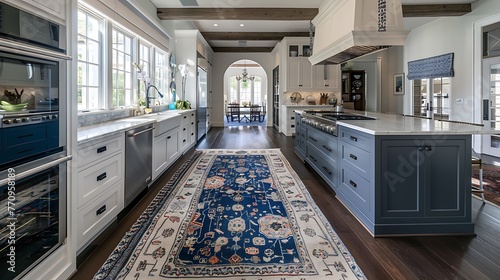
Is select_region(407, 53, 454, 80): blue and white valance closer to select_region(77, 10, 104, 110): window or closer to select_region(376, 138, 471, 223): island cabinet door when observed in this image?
select_region(376, 138, 471, 223): island cabinet door

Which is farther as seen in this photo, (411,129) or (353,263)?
(411,129)

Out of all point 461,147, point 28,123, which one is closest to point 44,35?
point 28,123

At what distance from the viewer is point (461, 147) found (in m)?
2.40

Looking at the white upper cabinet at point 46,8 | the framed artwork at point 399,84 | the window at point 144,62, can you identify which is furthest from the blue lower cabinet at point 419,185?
the framed artwork at point 399,84

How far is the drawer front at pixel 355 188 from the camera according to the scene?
8.45 ft

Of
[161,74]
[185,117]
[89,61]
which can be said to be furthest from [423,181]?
[161,74]

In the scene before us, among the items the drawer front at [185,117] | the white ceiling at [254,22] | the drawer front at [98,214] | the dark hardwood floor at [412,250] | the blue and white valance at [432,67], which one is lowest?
the dark hardwood floor at [412,250]

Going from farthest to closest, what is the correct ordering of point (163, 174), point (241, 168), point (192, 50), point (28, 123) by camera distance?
point (192, 50) < point (241, 168) < point (163, 174) < point (28, 123)

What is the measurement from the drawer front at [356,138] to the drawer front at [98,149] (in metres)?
2.12

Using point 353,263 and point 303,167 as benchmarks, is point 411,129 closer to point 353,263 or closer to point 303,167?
point 353,263

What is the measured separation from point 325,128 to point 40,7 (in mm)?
3053

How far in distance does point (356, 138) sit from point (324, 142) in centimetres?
110

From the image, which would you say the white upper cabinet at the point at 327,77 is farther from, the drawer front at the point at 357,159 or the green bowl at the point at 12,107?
the green bowl at the point at 12,107

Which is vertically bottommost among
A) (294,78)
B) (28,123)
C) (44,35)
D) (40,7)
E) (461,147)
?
(461,147)
